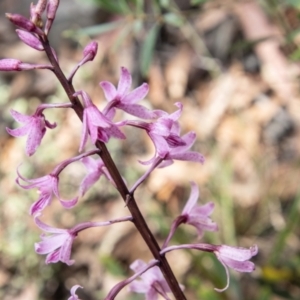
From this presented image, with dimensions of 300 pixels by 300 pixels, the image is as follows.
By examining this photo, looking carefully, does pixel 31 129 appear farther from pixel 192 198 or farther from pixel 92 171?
pixel 192 198

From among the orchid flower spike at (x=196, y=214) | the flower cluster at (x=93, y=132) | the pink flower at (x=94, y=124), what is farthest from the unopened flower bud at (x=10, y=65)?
the orchid flower spike at (x=196, y=214)

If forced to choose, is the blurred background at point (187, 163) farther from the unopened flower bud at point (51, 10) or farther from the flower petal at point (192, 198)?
the unopened flower bud at point (51, 10)

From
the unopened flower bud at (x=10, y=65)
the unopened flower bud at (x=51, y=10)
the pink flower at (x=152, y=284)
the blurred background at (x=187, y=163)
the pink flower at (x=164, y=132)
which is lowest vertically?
the blurred background at (x=187, y=163)

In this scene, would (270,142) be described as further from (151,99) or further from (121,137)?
(121,137)

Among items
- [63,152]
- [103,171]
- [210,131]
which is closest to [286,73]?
[210,131]

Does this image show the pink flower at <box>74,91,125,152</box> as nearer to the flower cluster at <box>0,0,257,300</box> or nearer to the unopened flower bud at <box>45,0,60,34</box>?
the flower cluster at <box>0,0,257,300</box>

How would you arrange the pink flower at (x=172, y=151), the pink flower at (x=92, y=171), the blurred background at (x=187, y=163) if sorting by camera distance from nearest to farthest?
the pink flower at (x=172, y=151) → the pink flower at (x=92, y=171) → the blurred background at (x=187, y=163)
